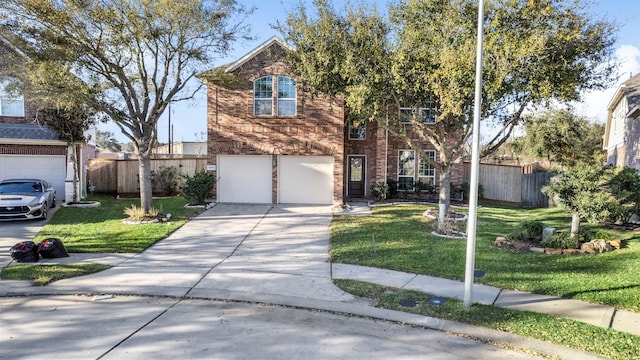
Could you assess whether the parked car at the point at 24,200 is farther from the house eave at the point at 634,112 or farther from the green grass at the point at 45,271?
the house eave at the point at 634,112

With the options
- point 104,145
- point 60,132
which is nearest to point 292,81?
point 60,132

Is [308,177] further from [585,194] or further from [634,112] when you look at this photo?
[634,112]

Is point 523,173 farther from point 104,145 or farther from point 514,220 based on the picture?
point 104,145

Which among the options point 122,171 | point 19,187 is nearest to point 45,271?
point 19,187

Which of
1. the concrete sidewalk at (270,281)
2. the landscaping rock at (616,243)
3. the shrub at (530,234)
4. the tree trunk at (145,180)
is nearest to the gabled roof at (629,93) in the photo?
the landscaping rock at (616,243)

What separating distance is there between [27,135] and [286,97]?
10642mm

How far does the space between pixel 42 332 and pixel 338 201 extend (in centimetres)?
1291

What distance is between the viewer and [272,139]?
1739 centimetres

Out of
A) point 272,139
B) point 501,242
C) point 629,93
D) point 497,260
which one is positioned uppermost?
point 629,93

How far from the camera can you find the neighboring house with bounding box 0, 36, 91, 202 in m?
16.7

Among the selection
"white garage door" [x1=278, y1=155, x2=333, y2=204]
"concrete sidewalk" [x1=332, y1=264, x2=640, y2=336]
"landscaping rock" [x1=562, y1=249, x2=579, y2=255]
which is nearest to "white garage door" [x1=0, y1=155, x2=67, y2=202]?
"white garage door" [x1=278, y1=155, x2=333, y2=204]

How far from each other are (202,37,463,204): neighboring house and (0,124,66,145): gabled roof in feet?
20.8

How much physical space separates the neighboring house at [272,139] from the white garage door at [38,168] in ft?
20.6

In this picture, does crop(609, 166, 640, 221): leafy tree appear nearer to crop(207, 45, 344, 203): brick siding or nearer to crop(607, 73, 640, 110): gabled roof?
crop(607, 73, 640, 110): gabled roof
